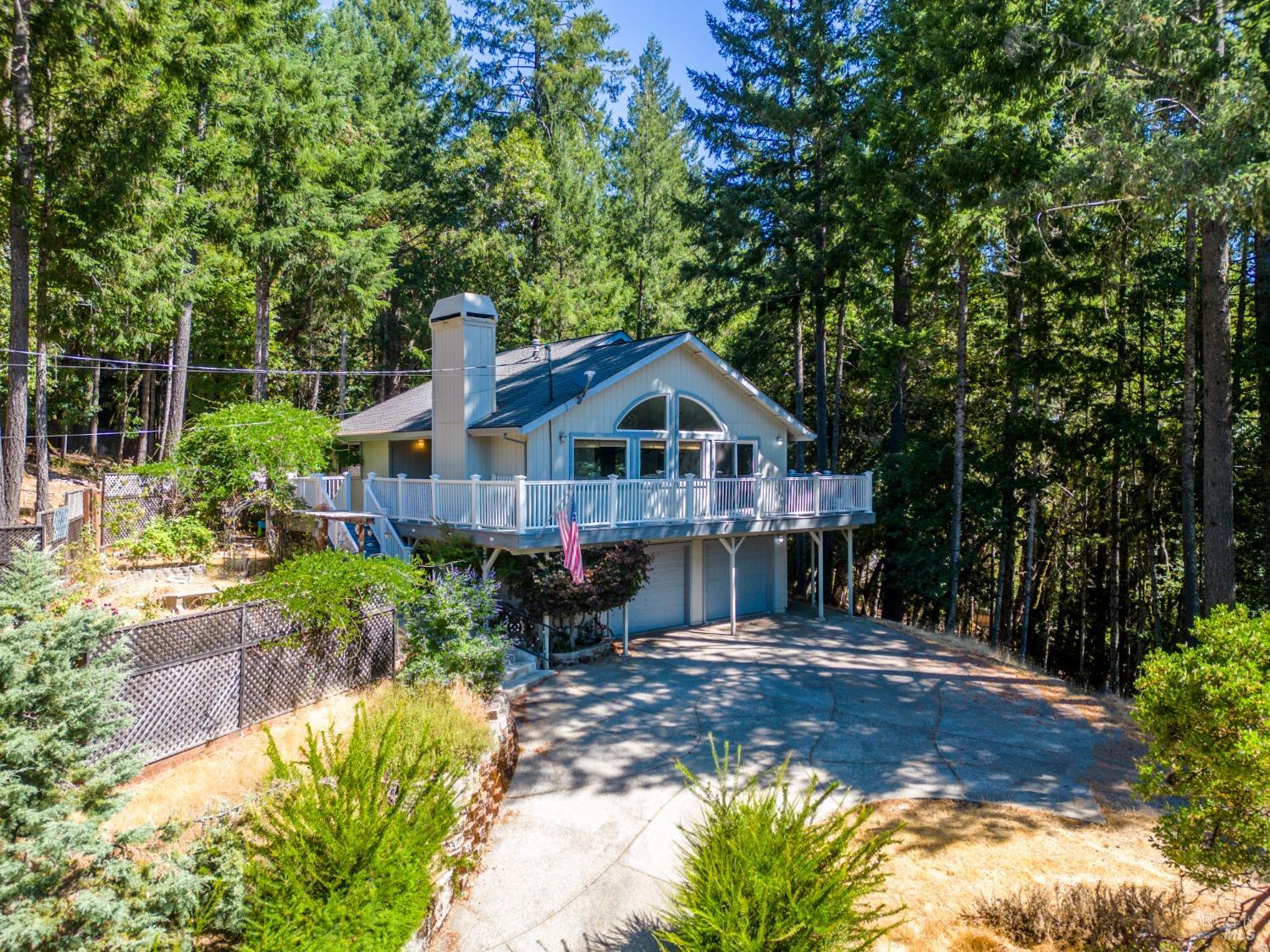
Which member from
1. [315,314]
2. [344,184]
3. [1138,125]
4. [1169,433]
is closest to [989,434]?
[1169,433]

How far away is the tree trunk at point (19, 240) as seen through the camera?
11977mm

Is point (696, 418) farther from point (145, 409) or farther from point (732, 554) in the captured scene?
point (145, 409)

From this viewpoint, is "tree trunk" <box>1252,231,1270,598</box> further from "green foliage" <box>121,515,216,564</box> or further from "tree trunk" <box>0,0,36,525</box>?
"tree trunk" <box>0,0,36,525</box>

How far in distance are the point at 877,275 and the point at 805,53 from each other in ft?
A: 20.8

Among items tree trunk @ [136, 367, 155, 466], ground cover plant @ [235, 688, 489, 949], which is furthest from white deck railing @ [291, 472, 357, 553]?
tree trunk @ [136, 367, 155, 466]

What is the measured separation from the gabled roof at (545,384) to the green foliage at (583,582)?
2417 mm

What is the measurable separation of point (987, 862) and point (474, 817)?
4.62 meters

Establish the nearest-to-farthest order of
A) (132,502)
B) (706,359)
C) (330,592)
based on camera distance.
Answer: (330,592)
(706,359)
(132,502)

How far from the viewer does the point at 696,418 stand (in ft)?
50.0

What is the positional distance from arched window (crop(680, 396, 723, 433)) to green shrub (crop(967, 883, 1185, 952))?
10.6 m

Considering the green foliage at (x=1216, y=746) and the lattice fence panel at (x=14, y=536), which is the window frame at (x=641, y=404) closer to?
the lattice fence panel at (x=14, y=536)

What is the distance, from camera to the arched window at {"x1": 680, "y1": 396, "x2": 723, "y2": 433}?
15.0m

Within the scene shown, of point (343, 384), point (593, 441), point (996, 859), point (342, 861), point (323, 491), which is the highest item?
point (343, 384)

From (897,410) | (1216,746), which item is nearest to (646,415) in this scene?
(897,410)
